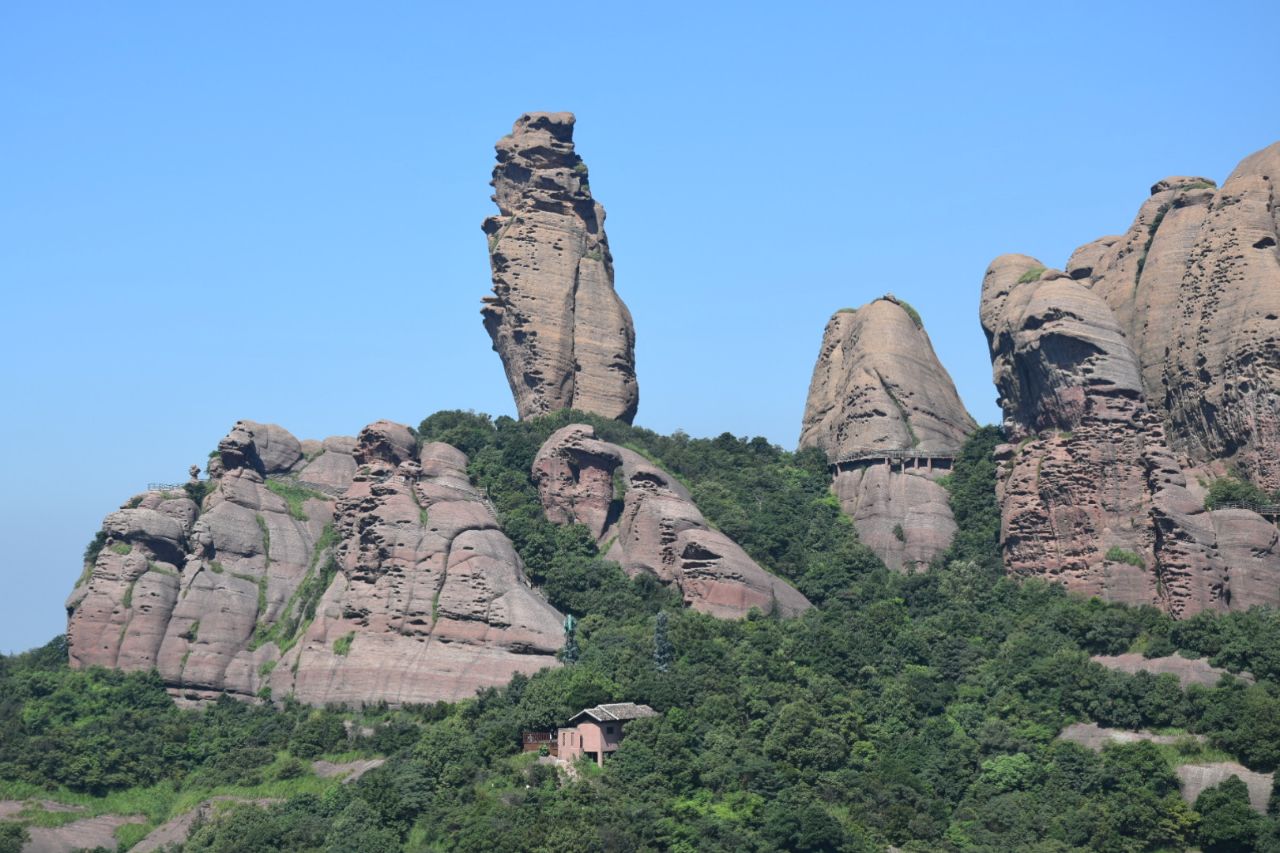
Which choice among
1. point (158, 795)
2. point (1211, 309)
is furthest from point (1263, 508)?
point (158, 795)

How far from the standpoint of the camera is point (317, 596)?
346 ft

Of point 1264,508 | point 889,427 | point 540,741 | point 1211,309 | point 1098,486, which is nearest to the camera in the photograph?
point 540,741

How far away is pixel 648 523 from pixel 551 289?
1882cm

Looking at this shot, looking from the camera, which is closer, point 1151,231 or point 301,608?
point 301,608

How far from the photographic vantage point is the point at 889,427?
114 meters

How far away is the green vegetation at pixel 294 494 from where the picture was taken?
110812mm

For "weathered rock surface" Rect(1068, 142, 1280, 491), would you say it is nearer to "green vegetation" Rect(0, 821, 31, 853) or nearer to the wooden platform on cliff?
the wooden platform on cliff

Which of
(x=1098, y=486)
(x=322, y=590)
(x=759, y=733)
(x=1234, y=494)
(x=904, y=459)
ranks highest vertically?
(x=904, y=459)

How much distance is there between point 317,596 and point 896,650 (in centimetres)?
2518

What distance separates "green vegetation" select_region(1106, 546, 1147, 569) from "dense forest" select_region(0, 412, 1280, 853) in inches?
89.5

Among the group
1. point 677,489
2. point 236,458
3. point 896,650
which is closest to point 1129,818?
point 896,650

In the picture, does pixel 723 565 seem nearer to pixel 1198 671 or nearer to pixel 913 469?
pixel 913 469

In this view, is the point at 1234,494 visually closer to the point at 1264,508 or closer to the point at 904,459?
the point at 1264,508

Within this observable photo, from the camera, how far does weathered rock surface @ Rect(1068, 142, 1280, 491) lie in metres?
102
